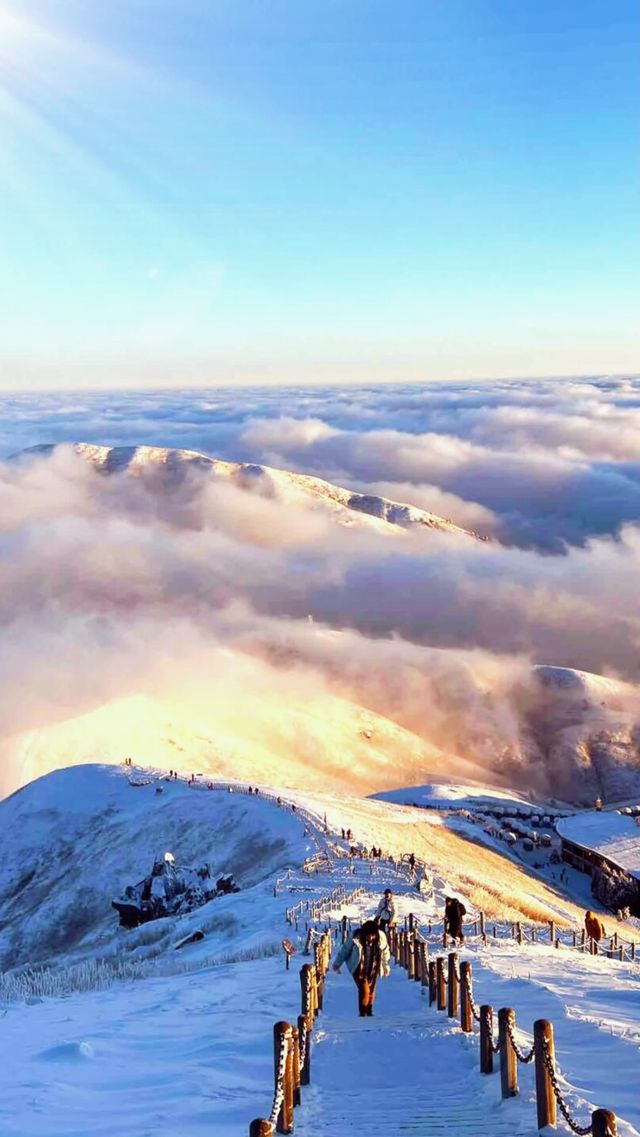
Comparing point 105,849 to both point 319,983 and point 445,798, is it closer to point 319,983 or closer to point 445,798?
point 445,798

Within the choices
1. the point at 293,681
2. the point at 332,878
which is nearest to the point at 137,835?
the point at 332,878

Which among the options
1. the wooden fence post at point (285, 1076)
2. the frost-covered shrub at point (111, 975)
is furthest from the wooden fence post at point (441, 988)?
the frost-covered shrub at point (111, 975)

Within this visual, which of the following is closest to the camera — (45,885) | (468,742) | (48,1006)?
(48,1006)

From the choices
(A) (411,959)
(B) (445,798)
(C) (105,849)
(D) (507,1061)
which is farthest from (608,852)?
(D) (507,1061)

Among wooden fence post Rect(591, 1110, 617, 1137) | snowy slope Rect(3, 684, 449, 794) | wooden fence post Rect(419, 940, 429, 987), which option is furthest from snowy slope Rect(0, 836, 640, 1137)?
snowy slope Rect(3, 684, 449, 794)

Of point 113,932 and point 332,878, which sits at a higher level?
point 332,878

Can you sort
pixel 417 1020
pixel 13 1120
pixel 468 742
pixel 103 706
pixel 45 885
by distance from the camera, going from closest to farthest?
pixel 13 1120
pixel 417 1020
pixel 45 885
pixel 103 706
pixel 468 742

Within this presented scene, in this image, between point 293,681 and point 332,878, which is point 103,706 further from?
point 332,878
